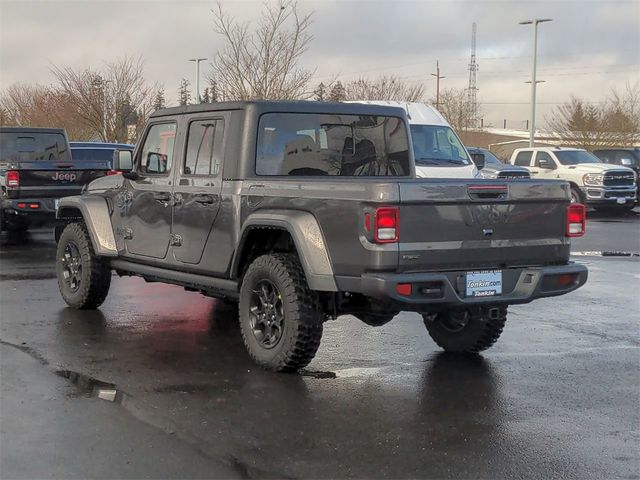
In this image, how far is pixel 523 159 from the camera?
81.0 feet

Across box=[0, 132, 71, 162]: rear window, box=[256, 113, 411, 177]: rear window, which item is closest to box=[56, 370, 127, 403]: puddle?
box=[256, 113, 411, 177]: rear window

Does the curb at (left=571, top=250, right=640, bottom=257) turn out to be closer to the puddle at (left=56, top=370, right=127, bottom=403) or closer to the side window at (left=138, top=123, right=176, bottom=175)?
the side window at (left=138, top=123, right=176, bottom=175)

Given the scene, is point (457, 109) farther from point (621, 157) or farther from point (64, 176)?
point (64, 176)

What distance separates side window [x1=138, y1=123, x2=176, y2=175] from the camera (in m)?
7.22

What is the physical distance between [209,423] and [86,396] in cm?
99

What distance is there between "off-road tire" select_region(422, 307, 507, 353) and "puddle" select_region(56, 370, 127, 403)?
2.47 meters

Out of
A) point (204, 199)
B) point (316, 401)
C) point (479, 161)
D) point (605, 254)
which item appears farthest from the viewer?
point (479, 161)

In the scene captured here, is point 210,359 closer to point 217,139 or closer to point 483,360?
point 217,139

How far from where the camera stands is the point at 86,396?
17.4ft

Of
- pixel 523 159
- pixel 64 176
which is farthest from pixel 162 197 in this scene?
pixel 523 159

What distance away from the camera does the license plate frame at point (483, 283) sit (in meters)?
5.47

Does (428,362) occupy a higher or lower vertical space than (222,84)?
lower

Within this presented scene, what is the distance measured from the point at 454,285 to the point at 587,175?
19.1 meters

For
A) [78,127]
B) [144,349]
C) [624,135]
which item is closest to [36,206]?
[144,349]
